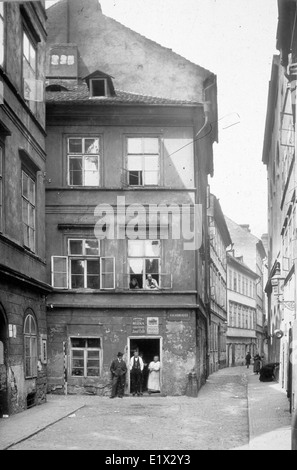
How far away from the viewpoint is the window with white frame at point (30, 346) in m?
17.4

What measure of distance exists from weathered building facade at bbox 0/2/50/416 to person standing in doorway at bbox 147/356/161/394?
428 cm

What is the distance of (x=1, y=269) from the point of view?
1440 centimetres

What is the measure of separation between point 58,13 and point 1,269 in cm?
1620

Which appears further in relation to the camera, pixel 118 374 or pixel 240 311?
pixel 240 311

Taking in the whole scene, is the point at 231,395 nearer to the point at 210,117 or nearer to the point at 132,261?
the point at 132,261

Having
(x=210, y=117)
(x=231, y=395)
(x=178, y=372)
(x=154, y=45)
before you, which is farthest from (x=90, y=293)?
(x=154, y=45)

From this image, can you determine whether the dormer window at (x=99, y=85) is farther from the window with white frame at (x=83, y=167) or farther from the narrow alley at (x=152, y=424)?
the narrow alley at (x=152, y=424)

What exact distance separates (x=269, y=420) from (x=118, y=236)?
9433mm

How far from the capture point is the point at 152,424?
14.6 m

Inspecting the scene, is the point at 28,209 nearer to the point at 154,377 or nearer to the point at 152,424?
the point at 152,424

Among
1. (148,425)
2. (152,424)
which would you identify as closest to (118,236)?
(152,424)

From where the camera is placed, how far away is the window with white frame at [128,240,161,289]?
22609 mm

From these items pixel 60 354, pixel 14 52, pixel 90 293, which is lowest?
pixel 60 354

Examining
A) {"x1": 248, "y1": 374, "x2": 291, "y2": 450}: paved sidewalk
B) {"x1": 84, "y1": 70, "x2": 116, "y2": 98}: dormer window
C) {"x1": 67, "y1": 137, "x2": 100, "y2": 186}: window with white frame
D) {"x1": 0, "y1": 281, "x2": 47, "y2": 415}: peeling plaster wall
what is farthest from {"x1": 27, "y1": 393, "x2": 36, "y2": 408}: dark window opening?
{"x1": 84, "y1": 70, "x2": 116, "y2": 98}: dormer window
